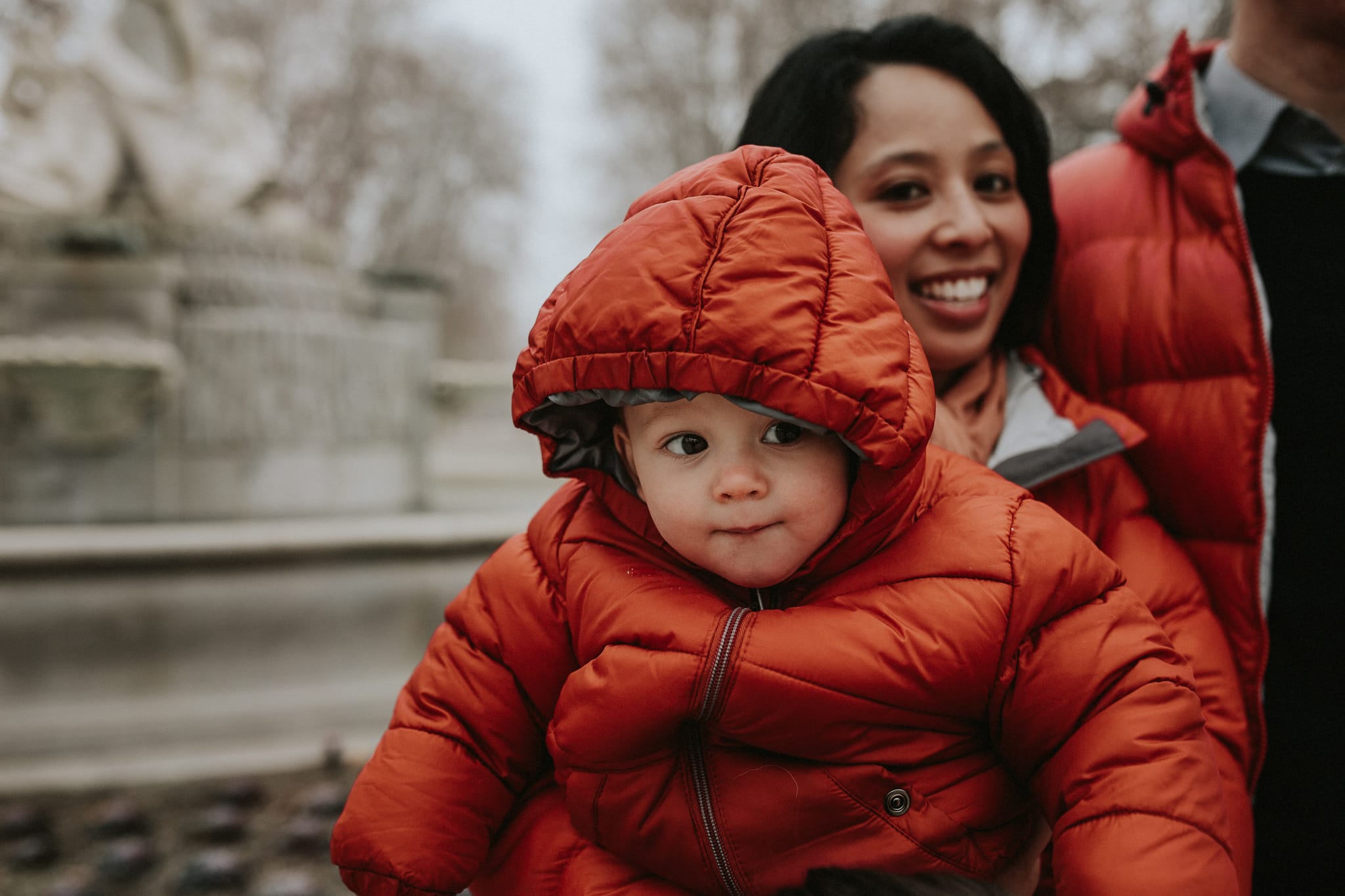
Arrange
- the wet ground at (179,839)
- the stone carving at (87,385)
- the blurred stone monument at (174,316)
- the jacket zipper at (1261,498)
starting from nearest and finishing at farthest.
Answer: the jacket zipper at (1261,498) → the wet ground at (179,839) → the stone carving at (87,385) → the blurred stone monument at (174,316)

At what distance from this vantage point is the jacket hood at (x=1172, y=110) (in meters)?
1.86

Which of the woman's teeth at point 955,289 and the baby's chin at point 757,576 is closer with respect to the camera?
the baby's chin at point 757,576

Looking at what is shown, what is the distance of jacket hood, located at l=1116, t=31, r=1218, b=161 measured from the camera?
1.86 metres

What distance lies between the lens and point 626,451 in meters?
1.51

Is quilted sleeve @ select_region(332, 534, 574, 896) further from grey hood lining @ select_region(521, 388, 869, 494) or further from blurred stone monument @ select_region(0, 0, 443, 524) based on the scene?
blurred stone monument @ select_region(0, 0, 443, 524)

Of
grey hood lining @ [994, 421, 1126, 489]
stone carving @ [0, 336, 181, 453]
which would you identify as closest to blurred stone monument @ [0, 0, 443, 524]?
stone carving @ [0, 336, 181, 453]

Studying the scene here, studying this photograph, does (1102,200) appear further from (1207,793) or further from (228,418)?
(228,418)

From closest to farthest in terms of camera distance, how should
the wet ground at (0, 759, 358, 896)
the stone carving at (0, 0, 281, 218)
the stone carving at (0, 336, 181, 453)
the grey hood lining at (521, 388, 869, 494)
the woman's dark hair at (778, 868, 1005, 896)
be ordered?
the woman's dark hair at (778, 868, 1005, 896) → the grey hood lining at (521, 388, 869, 494) → the wet ground at (0, 759, 358, 896) → the stone carving at (0, 336, 181, 453) → the stone carving at (0, 0, 281, 218)

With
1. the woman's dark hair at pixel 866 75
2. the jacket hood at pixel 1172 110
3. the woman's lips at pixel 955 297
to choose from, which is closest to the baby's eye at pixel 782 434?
the woman's lips at pixel 955 297

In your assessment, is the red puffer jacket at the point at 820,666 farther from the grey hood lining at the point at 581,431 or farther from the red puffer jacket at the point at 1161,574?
the red puffer jacket at the point at 1161,574

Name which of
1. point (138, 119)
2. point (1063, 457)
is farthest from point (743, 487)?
point (138, 119)

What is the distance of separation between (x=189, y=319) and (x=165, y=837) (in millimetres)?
2397

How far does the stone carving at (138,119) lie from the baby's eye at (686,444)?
4.90m

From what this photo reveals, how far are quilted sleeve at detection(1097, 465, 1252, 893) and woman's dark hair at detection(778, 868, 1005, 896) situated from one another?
62 cm
